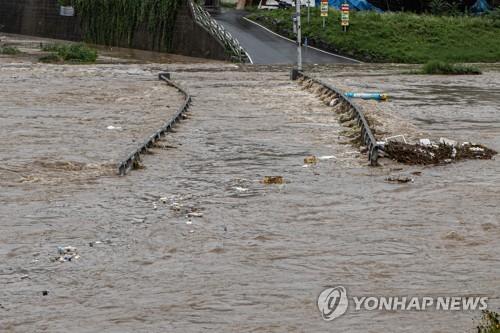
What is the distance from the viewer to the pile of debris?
1783 centimetres

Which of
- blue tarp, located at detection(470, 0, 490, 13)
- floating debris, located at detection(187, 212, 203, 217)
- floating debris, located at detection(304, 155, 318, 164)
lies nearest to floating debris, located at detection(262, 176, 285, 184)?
floating debris, located at detection(304, 155, 318, 164)

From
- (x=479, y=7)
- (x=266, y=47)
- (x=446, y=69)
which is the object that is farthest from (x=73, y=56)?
(x=479, y=7)

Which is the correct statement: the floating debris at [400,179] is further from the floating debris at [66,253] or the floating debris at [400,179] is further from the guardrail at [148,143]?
the floating debris at [66,253]

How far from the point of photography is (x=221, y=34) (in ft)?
175

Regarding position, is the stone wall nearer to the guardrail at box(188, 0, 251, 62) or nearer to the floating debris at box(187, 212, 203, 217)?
the guardrail at box(188, 0, 251, 62)

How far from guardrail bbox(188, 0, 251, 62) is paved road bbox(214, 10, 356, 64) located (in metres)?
0.62

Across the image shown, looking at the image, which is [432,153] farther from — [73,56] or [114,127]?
[73,56]

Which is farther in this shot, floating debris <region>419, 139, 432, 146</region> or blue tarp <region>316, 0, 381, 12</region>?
blue tarp <region>316, 0, 381, 12</region>

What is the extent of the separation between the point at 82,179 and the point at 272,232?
14.9 feet

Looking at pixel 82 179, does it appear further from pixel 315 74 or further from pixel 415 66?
pixel 415 66

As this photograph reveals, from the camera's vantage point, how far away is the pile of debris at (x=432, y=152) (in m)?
17.8

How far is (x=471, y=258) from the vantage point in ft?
37.0

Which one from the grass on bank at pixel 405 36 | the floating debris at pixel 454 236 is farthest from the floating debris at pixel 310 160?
the grass on bank at pixel 405 36

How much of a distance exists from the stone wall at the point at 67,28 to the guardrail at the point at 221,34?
0.28 metres
